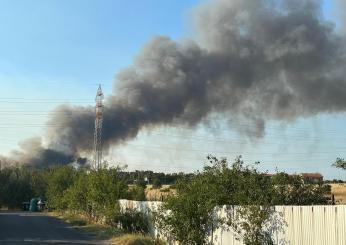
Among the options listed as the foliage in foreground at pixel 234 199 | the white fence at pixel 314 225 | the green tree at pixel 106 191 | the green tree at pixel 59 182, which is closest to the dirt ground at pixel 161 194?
the foliage in foreground at pixel 234 199

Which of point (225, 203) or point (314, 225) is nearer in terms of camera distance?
point (314, 225)

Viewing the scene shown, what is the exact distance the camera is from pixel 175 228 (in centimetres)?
1781

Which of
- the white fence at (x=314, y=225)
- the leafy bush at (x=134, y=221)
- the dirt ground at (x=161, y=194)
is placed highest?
the dirt ground at (x=161, y=194)

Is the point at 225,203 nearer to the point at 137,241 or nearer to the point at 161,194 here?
the point at 137,241

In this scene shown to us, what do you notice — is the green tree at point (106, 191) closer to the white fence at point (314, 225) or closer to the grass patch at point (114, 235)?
the grass patch at point (114, 235)

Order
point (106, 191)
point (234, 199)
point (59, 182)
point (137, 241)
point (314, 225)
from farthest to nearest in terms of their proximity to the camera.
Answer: point (59, 182) → point (106, 191) → point (137, 241) → point (234, 199) → point (314, 225)

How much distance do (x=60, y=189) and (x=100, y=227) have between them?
26.0 m

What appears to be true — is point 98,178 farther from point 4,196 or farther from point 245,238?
point 4,196

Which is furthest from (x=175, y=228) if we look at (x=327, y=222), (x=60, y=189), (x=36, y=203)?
(x=36, y=203)

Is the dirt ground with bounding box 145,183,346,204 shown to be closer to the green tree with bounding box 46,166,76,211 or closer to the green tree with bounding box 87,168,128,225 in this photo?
the green tree with bounding box 87,168,128,225

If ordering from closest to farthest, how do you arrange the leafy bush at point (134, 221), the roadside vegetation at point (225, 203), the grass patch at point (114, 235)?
the roadside vegetation at point (225, 203) < the grass patch at point (114, 235) < the leafy bush at point (134, 221)

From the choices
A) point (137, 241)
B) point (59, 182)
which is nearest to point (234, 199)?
point (137, 241)

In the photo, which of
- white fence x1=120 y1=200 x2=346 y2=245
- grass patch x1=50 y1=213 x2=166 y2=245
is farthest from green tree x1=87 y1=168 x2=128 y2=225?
white fence x1=120 y1=200 x2=346 y2=245

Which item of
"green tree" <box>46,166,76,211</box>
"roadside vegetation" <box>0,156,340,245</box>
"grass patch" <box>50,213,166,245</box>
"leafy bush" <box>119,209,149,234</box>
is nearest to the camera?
"roadside vegetation" <box>0,156,340,245</box>
